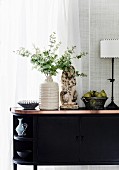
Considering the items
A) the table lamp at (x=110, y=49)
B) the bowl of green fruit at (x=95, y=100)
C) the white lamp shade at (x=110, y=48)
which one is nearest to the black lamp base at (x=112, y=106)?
the table lamp at (x=110, y=49)

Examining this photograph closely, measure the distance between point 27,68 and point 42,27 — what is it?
400 mm

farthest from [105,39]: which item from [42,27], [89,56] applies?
[42,27]

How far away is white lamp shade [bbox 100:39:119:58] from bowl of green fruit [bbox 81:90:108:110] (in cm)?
33

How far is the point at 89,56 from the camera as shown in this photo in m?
3.43

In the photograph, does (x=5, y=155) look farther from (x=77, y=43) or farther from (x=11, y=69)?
(x=77, y=43)

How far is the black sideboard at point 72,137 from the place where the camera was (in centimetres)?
290

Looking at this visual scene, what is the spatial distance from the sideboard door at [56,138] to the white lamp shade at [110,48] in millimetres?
654

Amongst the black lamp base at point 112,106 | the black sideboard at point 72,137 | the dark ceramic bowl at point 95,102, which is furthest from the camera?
the black lamp base at point 112,106

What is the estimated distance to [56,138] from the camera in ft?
9.53

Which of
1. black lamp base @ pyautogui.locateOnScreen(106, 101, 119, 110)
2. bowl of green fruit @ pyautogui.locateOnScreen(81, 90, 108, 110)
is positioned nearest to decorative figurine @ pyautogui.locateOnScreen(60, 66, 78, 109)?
bowl of green fruit @ pyautogui.locateOnScreen(81, 90, 108, 110)

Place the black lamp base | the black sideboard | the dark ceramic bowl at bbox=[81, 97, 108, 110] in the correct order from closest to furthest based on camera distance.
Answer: the black sideboard < the dark ceramic bowl at bbox=[81, 97, 108, 110] < the black lamp base

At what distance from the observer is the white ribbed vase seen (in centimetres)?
299

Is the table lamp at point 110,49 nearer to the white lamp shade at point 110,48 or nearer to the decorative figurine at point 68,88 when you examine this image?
the white lamp shade at point 110,48

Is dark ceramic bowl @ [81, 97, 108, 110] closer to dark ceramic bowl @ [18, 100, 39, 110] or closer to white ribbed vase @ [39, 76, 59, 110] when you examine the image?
white ribbed vase @ [39, 76, 59, 110]
